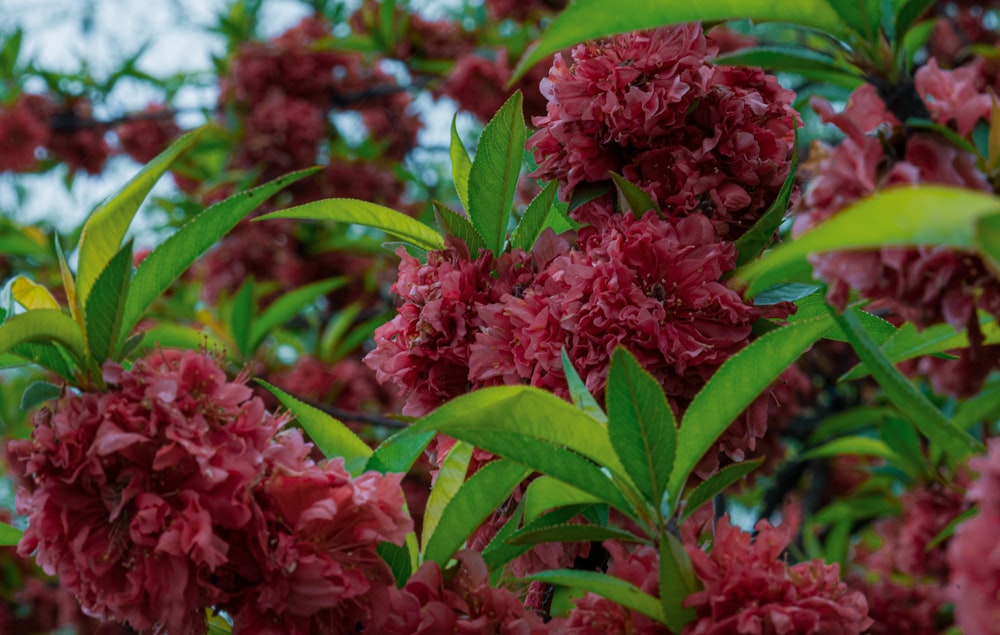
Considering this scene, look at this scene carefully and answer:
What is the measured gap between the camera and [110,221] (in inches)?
40.1

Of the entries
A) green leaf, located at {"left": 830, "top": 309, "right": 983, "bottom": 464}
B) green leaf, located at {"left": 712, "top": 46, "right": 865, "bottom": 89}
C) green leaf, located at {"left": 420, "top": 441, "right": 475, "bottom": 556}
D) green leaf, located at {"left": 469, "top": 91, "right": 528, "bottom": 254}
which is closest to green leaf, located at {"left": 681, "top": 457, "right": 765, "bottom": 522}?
green leaf, located at {"left": 830, "top": 309, "right": 983, "bottom": 464}

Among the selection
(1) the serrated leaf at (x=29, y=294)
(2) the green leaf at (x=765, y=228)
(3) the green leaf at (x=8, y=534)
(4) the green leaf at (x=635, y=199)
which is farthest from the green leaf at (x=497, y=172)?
(3) the green leaf at (x=8, y=534)

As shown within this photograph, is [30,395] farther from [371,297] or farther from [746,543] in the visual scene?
[371,297]

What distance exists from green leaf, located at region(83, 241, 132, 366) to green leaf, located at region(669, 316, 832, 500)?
0.58m

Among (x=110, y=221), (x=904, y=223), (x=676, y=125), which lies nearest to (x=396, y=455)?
(x=110, y=221)

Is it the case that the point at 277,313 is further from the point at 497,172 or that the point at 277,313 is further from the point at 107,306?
the point at 107,306

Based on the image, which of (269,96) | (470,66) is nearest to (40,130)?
(269,96)

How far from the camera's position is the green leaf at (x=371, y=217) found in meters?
1.17

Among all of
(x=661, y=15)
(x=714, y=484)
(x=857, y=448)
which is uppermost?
(x=661, y=15)

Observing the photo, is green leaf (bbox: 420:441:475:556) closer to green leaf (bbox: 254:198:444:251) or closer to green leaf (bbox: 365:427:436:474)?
green leaf (bbox: 365:427:436:474)

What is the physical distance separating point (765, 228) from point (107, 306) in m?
0.72

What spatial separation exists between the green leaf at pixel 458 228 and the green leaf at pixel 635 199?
0.22 m

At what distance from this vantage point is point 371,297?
162 inches

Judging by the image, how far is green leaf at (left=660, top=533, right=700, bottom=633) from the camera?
85 centimetres
